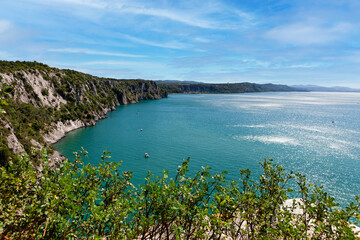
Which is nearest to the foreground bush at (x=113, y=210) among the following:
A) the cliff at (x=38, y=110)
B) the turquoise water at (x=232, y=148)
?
the cliff at (x=38, y=110)

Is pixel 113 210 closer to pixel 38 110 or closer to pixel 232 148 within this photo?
pixel 232 148

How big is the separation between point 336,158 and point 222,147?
2968 cm

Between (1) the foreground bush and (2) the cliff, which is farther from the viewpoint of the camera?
(2) the cliff

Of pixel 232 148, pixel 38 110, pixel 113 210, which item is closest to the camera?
pixel 113 210

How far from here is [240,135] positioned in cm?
7438

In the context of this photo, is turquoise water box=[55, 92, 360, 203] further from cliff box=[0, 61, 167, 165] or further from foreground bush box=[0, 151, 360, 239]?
foreground bush box=[0, 151, 360, 239]

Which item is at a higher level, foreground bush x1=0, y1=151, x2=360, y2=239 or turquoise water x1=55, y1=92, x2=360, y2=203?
foreground bush x1=0, y1=151, x2=360, y2=239

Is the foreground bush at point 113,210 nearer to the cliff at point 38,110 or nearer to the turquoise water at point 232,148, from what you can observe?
the cliff at point 38,110

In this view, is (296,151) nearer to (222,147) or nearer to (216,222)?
(222,147)

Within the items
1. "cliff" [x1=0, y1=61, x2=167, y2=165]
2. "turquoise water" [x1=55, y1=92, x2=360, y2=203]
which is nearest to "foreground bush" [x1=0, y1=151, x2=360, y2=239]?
"cliff" [x1=0, y1=61, x2=167, y2=165]

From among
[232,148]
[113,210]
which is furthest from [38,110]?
[113,210]

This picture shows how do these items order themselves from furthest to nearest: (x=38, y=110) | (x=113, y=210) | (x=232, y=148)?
(x=38, y=110), (x=232, y=148), (x=113, y=210)

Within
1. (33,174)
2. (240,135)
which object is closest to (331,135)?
(240,135)

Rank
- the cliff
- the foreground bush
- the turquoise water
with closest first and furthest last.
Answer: the foreground bush < the cliff < the turquoise water
